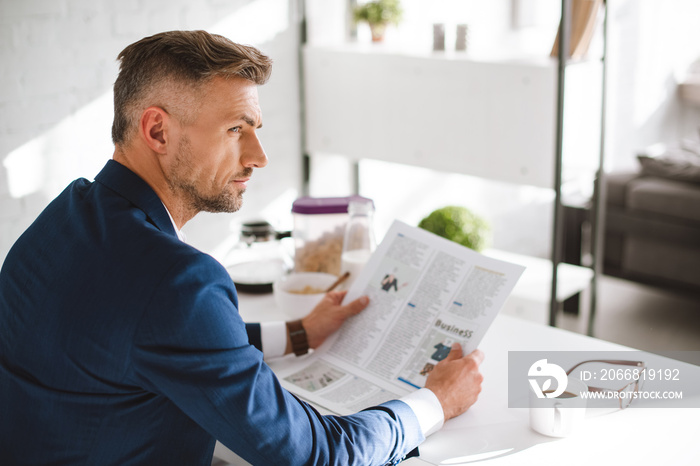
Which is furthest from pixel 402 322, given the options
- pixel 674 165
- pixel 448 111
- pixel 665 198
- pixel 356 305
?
pixel 674 165

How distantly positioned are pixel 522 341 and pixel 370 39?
8.03 ft

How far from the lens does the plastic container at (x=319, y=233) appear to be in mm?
1728

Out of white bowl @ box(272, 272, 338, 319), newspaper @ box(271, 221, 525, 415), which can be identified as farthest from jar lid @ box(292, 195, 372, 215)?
newspaper @ box(271, 221, 525, 415)

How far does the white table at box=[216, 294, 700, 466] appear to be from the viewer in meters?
1.07

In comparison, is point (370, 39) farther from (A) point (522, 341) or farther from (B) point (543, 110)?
(A) point (522, 341)

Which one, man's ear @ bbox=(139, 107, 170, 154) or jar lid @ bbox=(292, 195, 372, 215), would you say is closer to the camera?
man's ear @ bbox=(139, 107, 170, 154)

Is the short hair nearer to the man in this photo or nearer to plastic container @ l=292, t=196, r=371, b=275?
the man

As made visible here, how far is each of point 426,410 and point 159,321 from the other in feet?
1.50

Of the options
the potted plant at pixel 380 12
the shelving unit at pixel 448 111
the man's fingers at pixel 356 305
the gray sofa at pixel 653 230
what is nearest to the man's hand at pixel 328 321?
the man's fingers at pixel 356 305

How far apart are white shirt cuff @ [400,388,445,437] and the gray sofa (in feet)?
8.78

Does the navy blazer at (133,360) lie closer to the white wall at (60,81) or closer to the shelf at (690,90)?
the white wall at (60,81)

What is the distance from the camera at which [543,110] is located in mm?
2723

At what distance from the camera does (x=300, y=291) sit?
162 cm

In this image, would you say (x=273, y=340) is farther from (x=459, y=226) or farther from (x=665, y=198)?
(x=665, y=198)
